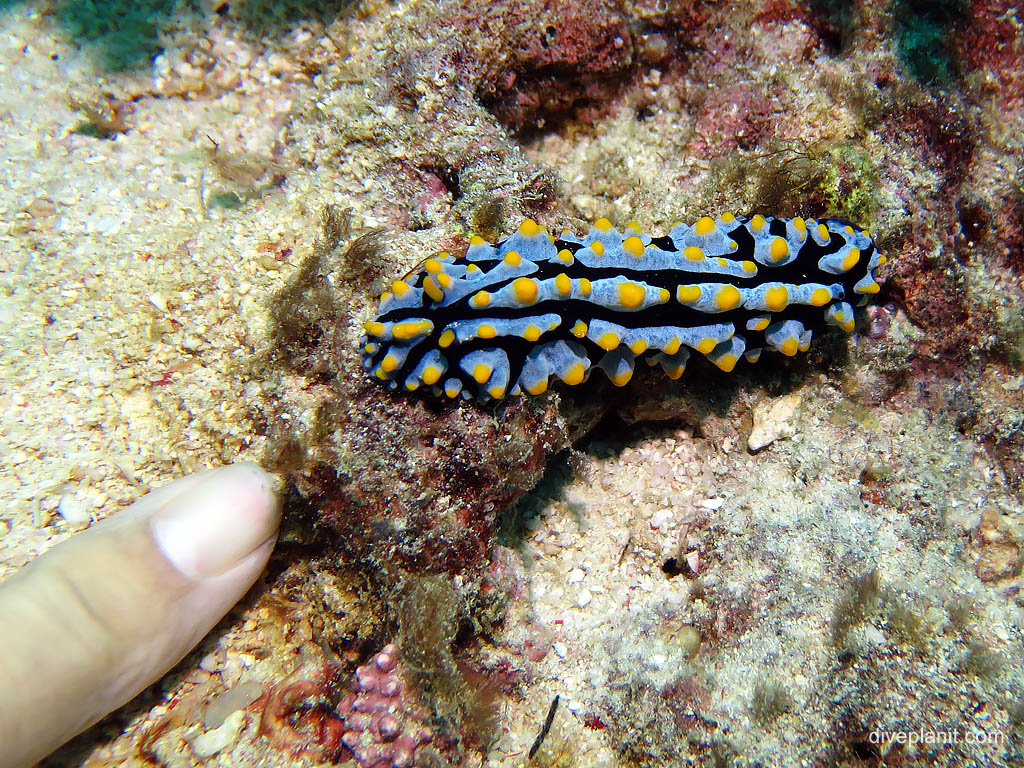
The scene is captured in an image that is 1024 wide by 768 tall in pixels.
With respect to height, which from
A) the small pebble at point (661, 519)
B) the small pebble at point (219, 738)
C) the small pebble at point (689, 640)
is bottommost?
the small pebble at point (689, 640)

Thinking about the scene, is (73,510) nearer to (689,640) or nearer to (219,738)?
(219,738)

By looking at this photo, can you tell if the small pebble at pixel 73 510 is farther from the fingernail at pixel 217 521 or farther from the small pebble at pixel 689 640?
the small pebble at pixel 689 640

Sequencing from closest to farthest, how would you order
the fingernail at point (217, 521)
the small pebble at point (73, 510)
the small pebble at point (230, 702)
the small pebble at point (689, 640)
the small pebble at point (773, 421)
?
the fingernail at point (217, 521), the small pebble at point (230, 702), the small pebble at point (73, 510), the small pebble at point (689, 640), the small pebble at point (773, 421)

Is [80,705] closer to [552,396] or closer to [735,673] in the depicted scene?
[552,396]

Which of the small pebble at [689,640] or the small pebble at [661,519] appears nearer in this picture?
the small pebble at [689,640]

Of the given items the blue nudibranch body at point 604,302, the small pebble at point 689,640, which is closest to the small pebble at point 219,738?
the blue nudibranch body at point 604,302

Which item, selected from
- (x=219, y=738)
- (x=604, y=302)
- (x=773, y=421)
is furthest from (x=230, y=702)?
(x=773, y=421)

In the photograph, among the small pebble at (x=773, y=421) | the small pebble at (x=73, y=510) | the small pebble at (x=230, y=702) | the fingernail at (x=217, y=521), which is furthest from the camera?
the small pebble at (x=773, y=421)
